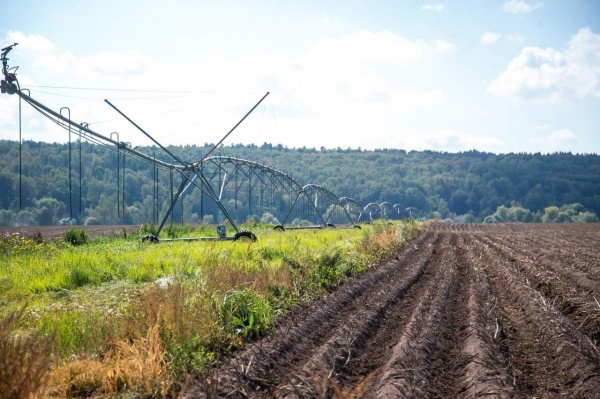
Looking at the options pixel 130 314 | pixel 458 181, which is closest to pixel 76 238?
pixel 130 314

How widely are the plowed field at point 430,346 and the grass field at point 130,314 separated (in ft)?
1.53

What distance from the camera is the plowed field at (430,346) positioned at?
7207mm

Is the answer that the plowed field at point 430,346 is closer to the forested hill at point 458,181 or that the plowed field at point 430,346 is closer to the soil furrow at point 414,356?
the soil furrow at point 414,356

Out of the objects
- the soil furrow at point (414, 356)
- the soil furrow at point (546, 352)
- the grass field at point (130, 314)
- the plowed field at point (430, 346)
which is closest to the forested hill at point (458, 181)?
the grass field at point (130, 314)

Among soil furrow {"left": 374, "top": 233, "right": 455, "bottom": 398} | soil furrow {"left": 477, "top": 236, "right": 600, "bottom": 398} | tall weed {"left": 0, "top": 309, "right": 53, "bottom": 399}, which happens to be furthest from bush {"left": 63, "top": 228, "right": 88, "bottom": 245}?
tall weed {"left": 0, "top": 309, "right": 53, "bottom": 399}

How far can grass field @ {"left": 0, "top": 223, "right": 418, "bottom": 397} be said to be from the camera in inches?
255

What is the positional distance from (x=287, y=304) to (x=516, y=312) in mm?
4676

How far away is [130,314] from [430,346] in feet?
14.4

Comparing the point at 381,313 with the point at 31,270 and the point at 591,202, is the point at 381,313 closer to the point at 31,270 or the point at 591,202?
the point at 31,270

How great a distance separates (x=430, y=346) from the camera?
9.44 meters

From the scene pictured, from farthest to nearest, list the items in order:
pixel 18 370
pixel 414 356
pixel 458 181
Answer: pixel 458 181, pixel 414 356, pixel 18 370

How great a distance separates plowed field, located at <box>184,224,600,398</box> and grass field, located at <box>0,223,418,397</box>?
1.53 feet

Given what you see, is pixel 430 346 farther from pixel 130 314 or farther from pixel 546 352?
pixel 130 314

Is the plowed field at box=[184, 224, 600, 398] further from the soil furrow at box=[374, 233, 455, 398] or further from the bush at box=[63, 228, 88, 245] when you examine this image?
the bush at box=[63, 228, 88, 245]
